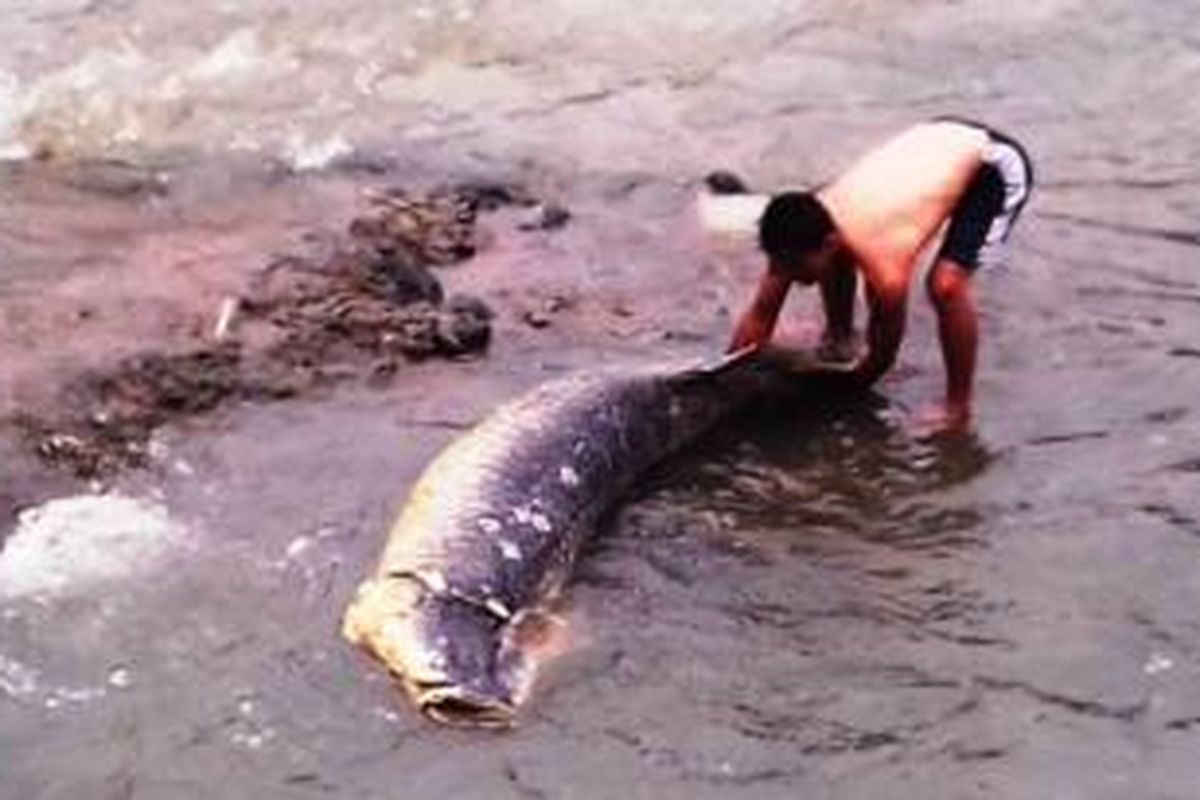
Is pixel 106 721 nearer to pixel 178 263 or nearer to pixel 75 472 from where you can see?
pixel 75 472

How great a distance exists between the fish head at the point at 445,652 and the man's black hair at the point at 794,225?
173cm

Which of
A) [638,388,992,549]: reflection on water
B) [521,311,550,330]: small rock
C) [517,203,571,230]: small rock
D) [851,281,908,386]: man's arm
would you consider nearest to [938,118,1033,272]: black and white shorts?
[851,281,908,386]: man's arm

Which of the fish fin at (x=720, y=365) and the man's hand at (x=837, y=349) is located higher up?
the fish fin at (x=720, y=365)

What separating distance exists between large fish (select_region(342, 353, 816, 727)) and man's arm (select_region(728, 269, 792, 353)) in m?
0.10

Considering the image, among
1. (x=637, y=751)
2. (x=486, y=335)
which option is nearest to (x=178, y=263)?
(x=486, y=335)

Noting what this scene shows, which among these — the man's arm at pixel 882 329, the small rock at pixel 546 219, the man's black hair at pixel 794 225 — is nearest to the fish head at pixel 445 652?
the man's black hair at pixel 794 225

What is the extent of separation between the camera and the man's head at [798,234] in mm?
7332

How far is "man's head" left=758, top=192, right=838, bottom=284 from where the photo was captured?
7.33 metres

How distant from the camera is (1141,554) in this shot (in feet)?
22.9

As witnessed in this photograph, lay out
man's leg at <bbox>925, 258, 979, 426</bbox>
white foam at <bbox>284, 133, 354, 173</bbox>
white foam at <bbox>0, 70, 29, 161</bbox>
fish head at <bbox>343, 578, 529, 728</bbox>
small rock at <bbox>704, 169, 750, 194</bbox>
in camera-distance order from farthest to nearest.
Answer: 1. white foam at <bbox>0, 70, 29, 161</bbox>
2. white foam at <bbox>284, 133, 354, 173</bbox>
3. small rock at <bbox>704, 169, 750, 194</bbox>
4. man's leg at <bbox>925, 258, 979, 426</bbox>
5. fish head at <bbox>343, 578, 529, 728</bbox>

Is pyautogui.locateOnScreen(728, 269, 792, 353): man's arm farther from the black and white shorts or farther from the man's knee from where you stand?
the black and white shorts

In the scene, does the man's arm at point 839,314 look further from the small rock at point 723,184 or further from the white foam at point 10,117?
the white foam at point 10,117

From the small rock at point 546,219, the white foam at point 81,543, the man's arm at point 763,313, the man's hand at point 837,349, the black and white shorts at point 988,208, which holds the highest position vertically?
the black and white shorts at point 988,208

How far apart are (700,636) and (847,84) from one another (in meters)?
5.09
